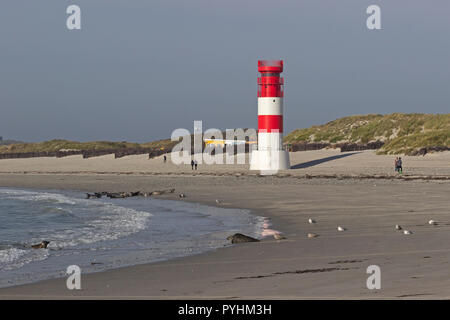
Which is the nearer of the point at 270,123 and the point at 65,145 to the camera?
the point at 270,123

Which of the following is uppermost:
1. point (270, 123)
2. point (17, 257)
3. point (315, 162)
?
point (270, 123)

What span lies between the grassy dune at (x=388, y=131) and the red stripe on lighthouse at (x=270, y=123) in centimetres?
1205

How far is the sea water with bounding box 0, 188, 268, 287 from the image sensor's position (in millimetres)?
11555

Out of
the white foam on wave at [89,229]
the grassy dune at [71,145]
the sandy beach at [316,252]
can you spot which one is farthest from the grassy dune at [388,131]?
the grassy dune at [71,145]

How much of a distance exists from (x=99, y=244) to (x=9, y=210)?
10.3 m

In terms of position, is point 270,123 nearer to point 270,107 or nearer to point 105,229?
point 270,107

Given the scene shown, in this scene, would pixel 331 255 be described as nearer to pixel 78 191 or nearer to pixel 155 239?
pixel 155 239

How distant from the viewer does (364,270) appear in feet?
29.9

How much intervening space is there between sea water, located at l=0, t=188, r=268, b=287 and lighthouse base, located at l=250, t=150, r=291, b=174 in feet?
46.6

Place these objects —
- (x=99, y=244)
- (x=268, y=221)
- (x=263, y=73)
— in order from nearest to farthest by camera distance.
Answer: (x=99, y=244) < (x=268, y=221) < (x=263, y=73)

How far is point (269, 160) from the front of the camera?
39.7m

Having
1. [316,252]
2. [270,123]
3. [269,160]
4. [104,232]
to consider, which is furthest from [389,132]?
[316,252]

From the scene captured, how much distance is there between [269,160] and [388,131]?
35.7 metres
